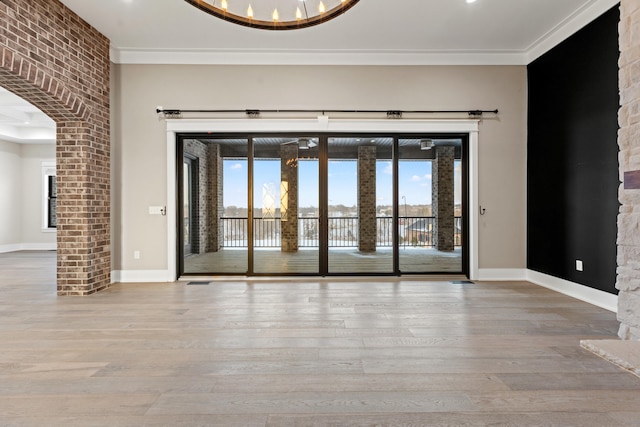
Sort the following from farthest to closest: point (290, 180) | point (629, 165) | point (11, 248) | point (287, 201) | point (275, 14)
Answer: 1. point (11, 248)
2. point (287, 201)
3. point (290, 180)
4. point (629, 165)
5. point (275, 14)

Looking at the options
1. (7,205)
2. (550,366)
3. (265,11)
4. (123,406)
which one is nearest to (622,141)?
(550,366)

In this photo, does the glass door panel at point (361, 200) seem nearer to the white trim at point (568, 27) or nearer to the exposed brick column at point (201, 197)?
the exposed brick column at point (201, 197)

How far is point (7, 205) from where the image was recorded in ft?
30.3

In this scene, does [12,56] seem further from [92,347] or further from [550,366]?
[550,366]

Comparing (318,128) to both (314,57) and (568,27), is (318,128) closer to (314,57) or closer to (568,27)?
(314,57)

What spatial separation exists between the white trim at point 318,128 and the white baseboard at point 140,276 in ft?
0.35

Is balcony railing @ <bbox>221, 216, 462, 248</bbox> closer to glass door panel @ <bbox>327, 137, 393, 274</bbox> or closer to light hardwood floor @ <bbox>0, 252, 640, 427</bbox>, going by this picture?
glass door panel @ <bbox>327, 137, 393, 274</bbox>

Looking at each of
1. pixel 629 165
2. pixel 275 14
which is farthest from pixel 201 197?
pixel 629 165

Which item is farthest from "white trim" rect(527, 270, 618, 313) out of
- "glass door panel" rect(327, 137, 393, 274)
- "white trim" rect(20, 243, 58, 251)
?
"white trim" rect(20, 243, 58, 251)

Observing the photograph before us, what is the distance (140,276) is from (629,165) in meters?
5.72

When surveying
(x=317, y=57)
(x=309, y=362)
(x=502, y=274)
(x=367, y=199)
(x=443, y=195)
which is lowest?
(x=309, y=362)

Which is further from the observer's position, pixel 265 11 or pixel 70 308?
pixel 70 308

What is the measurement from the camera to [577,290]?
4094mm

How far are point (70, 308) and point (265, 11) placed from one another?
12.1 feet
